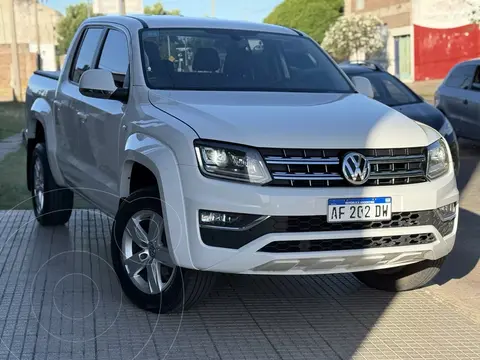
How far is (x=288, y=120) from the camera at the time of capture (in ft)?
16.1

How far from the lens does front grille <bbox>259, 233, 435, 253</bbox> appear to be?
4633 mm

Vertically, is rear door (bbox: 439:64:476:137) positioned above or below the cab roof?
below

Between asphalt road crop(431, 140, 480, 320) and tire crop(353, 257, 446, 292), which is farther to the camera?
asphalt road crop(431, 140, 480, 320)

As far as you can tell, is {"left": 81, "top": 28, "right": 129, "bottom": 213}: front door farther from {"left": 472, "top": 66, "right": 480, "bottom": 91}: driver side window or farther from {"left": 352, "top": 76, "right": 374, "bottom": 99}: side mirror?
{"left": 472, "top": 66, "right": 480, "bottom": 91}: driver side window

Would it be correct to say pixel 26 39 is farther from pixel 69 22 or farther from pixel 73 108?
pixel 73 108

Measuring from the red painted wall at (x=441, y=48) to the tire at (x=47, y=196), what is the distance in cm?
3629

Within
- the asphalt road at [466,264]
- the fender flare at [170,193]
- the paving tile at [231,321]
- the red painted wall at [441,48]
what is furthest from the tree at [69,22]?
the fender flare at [170,193]

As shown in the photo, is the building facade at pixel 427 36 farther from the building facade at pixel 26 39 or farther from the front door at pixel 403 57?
the building facade at pixel 26 39

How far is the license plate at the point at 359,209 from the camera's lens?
4.67 metres

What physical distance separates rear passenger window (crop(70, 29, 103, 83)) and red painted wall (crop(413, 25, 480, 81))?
36.5 metres

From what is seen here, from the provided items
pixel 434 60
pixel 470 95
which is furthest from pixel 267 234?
pixel 434 60

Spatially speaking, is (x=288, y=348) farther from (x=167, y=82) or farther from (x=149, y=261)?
(x=167, y=82)

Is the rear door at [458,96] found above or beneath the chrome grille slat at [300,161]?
beneath

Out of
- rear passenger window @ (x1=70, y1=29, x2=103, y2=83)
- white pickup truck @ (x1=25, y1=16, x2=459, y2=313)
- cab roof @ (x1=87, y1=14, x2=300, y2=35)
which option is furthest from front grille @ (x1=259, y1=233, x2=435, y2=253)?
rear passenger window @ (x1=70, y1=29, x2=103, y2=83)
